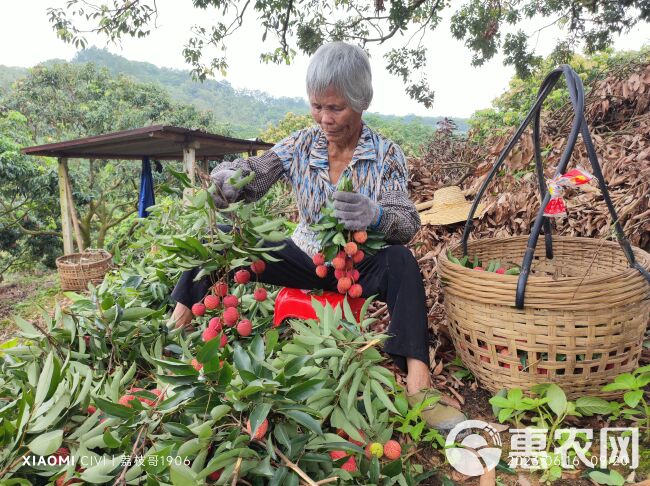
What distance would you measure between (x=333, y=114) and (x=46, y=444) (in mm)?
1099

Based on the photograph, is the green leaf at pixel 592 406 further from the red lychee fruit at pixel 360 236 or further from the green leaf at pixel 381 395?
the red lychee fruit at pixel 360 236

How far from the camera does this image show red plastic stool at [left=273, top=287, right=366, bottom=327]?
1448 millimetres

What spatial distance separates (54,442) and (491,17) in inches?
231

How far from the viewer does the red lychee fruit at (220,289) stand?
4.00 feet

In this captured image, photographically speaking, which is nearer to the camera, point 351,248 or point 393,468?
point 393,468

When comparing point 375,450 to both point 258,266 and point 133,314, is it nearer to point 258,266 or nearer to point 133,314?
point 258,266

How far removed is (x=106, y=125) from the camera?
39.6 ft

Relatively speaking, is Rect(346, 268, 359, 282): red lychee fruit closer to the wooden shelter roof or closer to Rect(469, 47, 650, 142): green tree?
Rect(469, 47, 650, 142): green tree

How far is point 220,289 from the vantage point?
1.22 m

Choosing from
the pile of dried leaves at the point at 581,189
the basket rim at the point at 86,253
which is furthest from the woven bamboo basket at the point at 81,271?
the pile of dried leaves at the point at 581,189

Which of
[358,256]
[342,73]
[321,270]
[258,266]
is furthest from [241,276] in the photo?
[342,73]

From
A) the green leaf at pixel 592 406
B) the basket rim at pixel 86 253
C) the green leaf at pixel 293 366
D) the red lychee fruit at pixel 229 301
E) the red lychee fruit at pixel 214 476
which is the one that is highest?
the red lychee fruit at pixel 229 301

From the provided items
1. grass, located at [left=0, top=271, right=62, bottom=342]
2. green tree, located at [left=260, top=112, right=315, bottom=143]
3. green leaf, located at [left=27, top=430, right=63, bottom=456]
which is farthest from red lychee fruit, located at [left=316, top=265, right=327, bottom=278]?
green tree, located at [left=260, top=112, right=315, bottom=143]

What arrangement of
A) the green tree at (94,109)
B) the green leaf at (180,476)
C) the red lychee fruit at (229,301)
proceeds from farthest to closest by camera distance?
the green tree at (94,109)
the red lychee fruit at (229,301)
the green leaf at (180,476)
